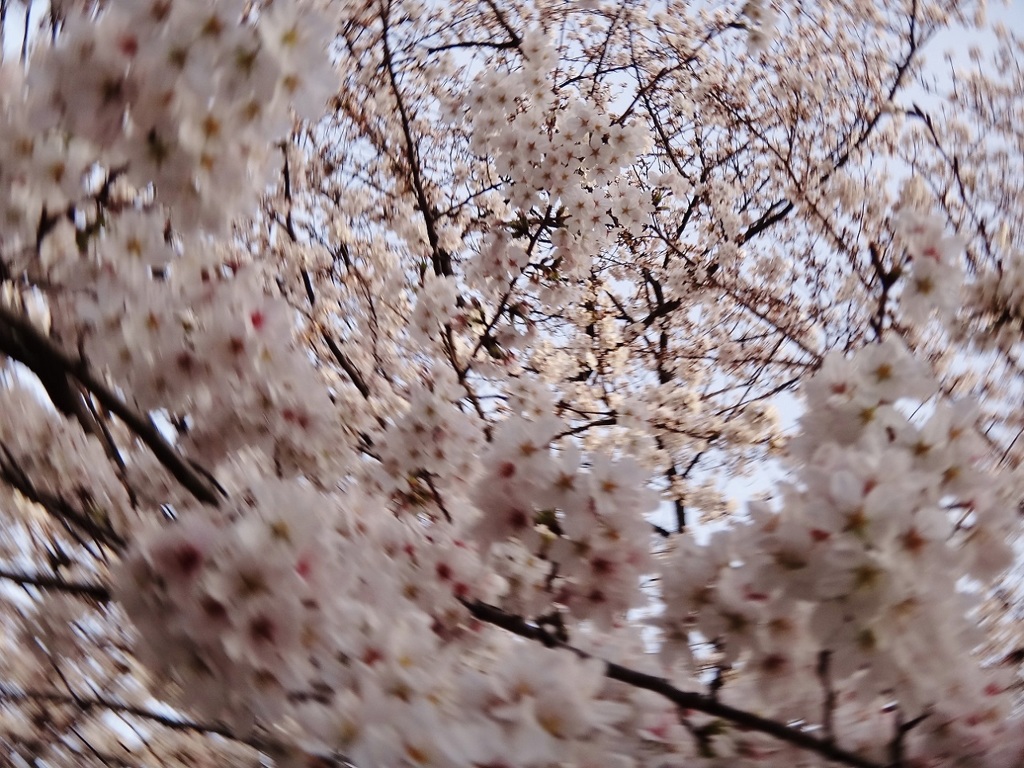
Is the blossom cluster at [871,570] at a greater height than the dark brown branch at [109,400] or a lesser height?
greater

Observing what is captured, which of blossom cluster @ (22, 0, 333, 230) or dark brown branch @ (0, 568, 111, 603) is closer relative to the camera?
blossom cluster @ (22, 0, 333, 230)

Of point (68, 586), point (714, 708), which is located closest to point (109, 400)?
point (68, 586)

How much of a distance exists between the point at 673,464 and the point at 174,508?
3.54 metres

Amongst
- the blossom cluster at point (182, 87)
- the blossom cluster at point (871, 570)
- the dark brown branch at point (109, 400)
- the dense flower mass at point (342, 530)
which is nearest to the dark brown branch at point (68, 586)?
the dense flower mass at point (342, 530)

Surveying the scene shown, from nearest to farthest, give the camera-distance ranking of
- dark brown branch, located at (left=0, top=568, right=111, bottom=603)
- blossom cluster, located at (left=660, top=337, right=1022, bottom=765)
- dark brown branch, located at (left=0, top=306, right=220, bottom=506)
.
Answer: blossom cluster, located at (left=660, top=337, right=1022, bottom=765)
dark brown branch, located at (left=0, top=306, right=220, bottom=506)
dark brown branch, located at (left=0, top=568, right=111, bottom=603)

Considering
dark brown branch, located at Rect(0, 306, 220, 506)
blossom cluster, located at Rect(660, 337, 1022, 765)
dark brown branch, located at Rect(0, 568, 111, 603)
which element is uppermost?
blossom cluster, located at Rect(660, 337, 1022, 765)

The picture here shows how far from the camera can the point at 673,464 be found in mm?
4270

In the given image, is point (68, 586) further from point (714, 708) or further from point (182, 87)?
point (714, 708)

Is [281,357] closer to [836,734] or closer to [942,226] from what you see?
[836,734]

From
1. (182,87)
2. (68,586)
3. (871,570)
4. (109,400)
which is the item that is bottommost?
(68,586)

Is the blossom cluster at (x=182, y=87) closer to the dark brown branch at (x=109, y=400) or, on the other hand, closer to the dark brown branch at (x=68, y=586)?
the dark brown branch at (x=109, y=400)

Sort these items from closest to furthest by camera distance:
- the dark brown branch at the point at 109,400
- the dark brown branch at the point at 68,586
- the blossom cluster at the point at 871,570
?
the blossom cluster at the point at 871,570 < the dark brown branch at the point at 109,400 < the dark brown branch at the point at 68,586

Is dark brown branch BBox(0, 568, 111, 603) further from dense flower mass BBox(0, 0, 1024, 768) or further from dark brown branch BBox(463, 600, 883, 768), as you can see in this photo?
dark brown branch BBox(463, 600, 883, 768)

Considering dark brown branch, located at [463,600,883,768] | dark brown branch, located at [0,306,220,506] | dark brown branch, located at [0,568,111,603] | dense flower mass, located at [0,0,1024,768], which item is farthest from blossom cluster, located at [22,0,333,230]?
dark brown branch, located at [463,600,883,768]
